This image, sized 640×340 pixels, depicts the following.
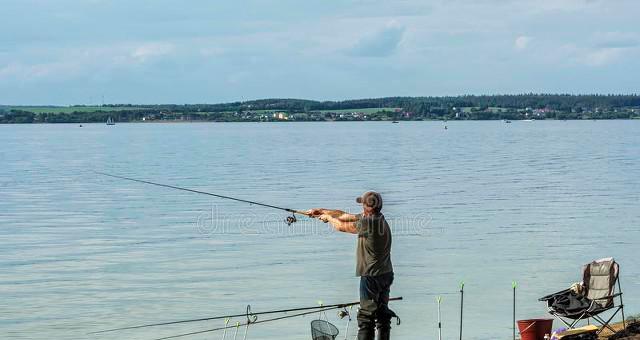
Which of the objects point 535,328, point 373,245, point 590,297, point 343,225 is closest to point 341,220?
point 343,225

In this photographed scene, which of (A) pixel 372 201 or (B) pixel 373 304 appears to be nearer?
(A) pixel 372 201

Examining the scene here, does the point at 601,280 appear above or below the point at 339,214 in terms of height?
below

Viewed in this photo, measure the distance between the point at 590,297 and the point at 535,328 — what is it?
1.21 metres

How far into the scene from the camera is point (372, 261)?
977 cm

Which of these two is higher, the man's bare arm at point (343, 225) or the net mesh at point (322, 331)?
the man's bare arm at point (343, 225)

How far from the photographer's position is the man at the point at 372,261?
9.69 meters

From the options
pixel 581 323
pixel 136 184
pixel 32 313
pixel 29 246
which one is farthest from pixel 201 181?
pixel 581 323

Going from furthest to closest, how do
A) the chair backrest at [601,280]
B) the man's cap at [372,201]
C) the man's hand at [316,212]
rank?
the chair backrest at [601,280], the man's hand at [316,212], the man's cap at [372,201]

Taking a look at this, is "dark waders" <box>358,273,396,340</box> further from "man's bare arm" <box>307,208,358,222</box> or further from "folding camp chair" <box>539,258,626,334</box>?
"folding camp chair" <box>539,258,626,334</box>

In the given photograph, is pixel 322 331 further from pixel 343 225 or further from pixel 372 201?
pixel 372 201

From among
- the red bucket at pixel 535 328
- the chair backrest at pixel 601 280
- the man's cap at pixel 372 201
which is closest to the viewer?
the man's cap at pixel 372 201

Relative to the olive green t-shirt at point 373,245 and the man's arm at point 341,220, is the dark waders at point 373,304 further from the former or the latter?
the man's arm at point 341,220

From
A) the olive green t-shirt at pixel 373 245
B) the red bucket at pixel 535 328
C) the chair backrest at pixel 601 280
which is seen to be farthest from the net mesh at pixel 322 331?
the chair backrest at pixel 601 280

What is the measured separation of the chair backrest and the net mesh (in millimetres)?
3304
